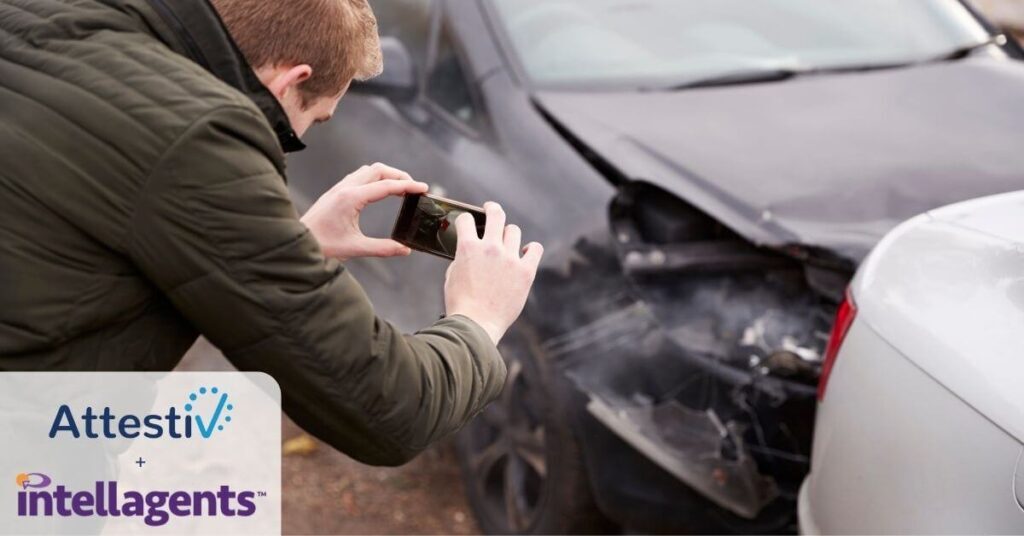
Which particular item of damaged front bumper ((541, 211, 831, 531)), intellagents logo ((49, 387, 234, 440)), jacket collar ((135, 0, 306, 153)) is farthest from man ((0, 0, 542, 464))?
damaged front bumper ((541, 211, 831, 531))

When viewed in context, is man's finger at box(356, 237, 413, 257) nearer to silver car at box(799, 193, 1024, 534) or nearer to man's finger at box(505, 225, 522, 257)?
man's finger at box(505, 225, 522, 257)

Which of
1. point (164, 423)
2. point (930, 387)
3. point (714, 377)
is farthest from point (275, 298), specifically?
point (714, 377)

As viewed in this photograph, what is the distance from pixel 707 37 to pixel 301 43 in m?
2.24

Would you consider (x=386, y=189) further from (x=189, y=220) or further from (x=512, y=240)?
(x=189, y=220)

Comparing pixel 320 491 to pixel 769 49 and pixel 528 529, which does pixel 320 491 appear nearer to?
pixel 528 529

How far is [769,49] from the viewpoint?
3.52 meters

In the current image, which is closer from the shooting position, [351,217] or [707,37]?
[351,217]

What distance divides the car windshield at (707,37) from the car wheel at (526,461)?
0.83m

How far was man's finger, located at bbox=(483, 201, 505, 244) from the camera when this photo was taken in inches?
67.0

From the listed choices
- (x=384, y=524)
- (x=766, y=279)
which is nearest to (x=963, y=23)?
(x=766, y=279)

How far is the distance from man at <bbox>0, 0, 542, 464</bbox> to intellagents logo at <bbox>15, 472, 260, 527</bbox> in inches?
8.9

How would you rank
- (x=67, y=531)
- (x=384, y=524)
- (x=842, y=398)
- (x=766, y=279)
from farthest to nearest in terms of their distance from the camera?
(x=384, y=524)
(x=766, y=279)
(x=842, y=398)
(x=67, y=531)

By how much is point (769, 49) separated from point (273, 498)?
2.32 metres

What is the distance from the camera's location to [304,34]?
1.50m
